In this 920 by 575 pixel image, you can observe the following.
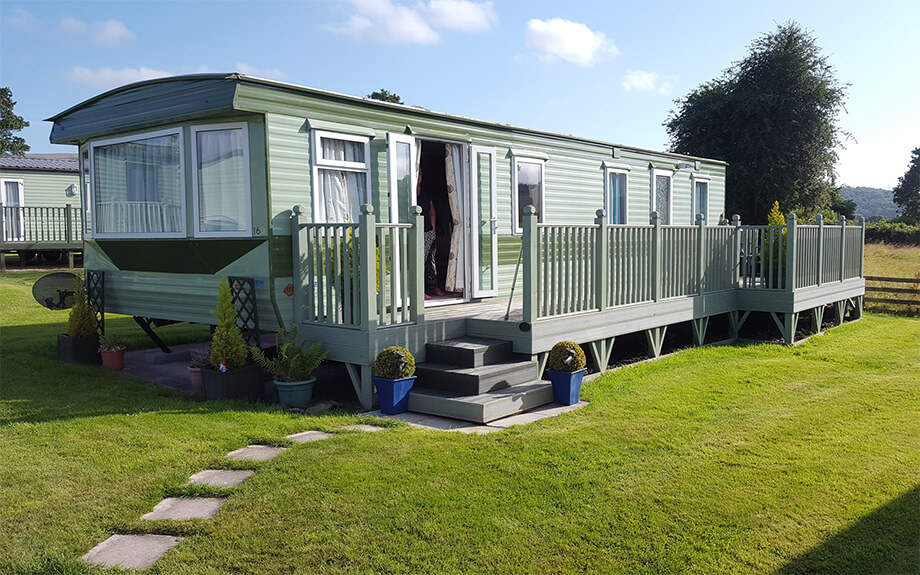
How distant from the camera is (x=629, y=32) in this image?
938 cm

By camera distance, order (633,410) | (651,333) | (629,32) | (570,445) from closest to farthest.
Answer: (570,445), (633,410), (651,333), (629,32)

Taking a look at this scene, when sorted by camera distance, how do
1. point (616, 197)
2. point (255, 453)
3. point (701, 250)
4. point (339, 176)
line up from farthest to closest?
point (616, 197) < point (701, 250) < point (339, 176) < point (255, 453)

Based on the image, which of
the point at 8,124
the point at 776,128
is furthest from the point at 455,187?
the point at 8,124

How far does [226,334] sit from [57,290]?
3.81 meters

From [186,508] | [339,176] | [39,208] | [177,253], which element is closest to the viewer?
[186,508]

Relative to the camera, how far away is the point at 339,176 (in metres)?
6.99

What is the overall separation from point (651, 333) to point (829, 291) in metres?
4.36

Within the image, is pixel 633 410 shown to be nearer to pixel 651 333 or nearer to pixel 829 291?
pixel 651 333

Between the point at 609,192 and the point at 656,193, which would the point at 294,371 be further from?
the point at 656,193

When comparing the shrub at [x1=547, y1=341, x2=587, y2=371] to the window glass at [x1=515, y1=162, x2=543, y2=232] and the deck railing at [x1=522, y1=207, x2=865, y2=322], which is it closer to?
the deck railing at [x1=522, y1=207, x2=865, y2=322]

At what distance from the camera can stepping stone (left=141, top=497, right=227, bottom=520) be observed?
374cm

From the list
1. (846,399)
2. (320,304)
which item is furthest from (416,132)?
(846,399)

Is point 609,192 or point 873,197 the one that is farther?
point 873,197

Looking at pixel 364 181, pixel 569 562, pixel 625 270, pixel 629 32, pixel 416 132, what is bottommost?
pixel 569 562
